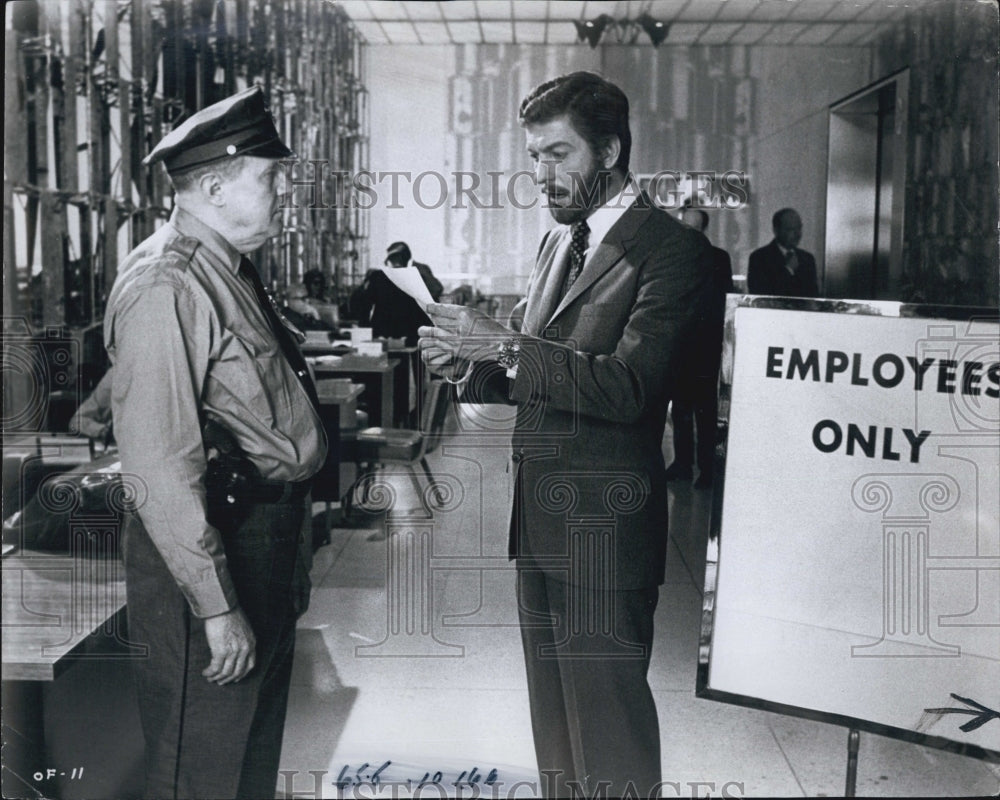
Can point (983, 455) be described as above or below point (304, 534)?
above

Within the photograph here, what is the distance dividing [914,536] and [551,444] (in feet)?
2.60

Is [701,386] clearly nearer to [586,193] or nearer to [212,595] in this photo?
[586,193]

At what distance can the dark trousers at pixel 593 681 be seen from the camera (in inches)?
87.7

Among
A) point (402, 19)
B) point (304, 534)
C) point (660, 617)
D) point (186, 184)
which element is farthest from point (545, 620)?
point (402, 19)

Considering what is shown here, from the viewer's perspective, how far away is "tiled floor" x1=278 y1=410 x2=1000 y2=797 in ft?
7.42

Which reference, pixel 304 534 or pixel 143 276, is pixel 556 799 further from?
pixel 143 276

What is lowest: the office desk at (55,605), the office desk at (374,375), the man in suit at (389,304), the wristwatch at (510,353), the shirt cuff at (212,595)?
the office desk at (55,605)

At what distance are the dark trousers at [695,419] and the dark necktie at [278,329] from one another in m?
0.77

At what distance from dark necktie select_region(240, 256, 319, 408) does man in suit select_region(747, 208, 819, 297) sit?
96 cm

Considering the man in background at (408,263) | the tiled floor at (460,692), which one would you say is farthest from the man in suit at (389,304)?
the tiled floor at (460,692)

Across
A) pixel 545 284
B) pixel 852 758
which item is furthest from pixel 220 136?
pixel 852 758

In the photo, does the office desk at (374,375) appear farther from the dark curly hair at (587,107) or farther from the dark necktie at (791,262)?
the dark necktie at (791,262)

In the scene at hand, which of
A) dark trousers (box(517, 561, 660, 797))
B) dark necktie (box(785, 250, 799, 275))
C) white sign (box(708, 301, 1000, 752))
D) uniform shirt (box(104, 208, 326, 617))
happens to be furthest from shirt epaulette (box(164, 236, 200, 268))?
dark necktie (box(785, 250, 799, 275))

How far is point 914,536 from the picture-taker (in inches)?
85.7
